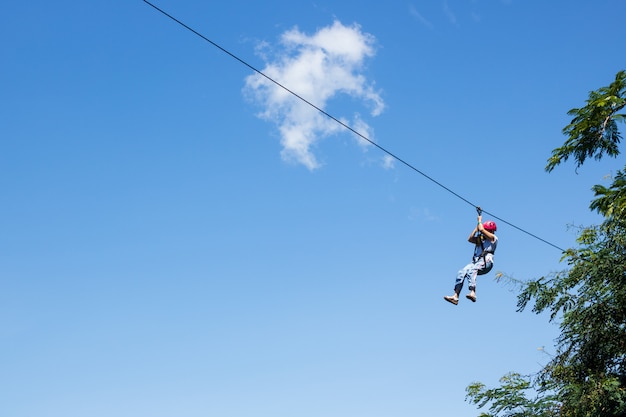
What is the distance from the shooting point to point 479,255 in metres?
11.8

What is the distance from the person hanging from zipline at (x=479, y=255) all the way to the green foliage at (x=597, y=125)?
9.65 ft

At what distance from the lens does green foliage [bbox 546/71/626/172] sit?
40.4ft

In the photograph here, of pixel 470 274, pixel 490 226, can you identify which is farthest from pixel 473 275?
pixel 490 226

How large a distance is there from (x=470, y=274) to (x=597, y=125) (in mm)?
4189

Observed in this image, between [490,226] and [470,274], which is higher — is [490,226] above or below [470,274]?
above

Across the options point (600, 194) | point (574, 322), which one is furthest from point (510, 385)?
point (600, 194)

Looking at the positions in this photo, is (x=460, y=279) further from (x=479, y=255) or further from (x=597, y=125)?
(x=597, y=125)

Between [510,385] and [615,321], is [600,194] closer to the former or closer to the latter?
[615,321]

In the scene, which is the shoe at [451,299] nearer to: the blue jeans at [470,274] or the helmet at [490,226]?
the blue jeans at [470,274]

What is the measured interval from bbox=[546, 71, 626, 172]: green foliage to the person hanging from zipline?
294 cm

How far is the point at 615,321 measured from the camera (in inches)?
550

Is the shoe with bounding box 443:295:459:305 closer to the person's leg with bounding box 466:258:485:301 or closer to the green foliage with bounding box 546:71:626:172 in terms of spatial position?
the person's leg with bounding box 466:258:485:301

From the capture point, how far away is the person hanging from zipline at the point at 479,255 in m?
11.5

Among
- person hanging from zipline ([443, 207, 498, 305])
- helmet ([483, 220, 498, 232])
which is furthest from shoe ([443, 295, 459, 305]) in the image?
helmet ([483, 220, 498, 232])
